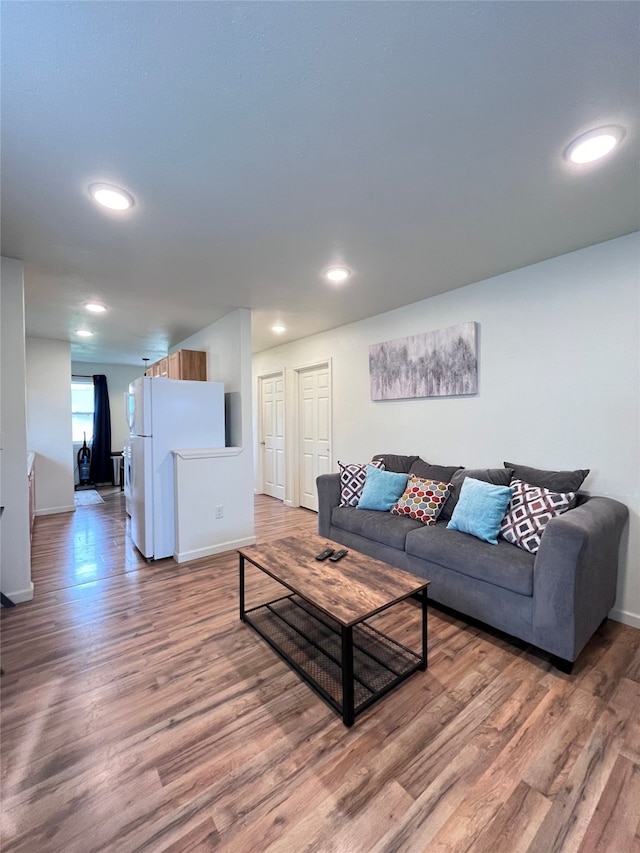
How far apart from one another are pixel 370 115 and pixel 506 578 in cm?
224

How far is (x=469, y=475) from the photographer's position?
270 cm

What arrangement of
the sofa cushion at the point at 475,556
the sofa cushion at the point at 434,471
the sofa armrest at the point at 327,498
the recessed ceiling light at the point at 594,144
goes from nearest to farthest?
the recessed ceiling light at the point at 594,144 → the sofa cushion at the point at 475,556 → the sofa cushion at the point at 434,471 → the sofa armrest at the point at 327,498

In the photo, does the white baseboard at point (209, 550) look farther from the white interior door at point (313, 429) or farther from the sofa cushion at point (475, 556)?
the sofa cushion at point (475, 556)

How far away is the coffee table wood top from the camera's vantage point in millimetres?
1611

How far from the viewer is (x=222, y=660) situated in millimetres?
1899

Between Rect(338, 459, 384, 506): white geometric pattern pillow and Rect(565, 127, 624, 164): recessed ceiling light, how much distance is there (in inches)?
97.5

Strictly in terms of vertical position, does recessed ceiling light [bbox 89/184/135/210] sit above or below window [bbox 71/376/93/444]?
above

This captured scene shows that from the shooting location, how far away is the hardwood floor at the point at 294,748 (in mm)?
1122

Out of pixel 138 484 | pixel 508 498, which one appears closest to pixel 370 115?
pixel 508 498

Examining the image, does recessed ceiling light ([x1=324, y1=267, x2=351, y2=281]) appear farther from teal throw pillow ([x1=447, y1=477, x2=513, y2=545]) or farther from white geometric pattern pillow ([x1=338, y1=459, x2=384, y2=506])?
teal throw pillow ([x1=447, y1=477, x2=513, y2=545])

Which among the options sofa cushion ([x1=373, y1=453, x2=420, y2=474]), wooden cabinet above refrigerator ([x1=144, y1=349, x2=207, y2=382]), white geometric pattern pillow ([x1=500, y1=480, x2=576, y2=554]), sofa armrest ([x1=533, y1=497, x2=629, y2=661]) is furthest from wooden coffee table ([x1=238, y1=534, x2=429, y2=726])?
wooden cabinet above refrigerator ([x1=144, y1=349, x2=207, y2=382])

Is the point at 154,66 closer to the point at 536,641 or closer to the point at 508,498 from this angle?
the point at 508,498

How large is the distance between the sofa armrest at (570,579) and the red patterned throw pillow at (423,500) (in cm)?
89

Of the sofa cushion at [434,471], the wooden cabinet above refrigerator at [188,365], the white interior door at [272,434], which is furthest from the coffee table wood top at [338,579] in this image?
the white interior door at [272,434]
